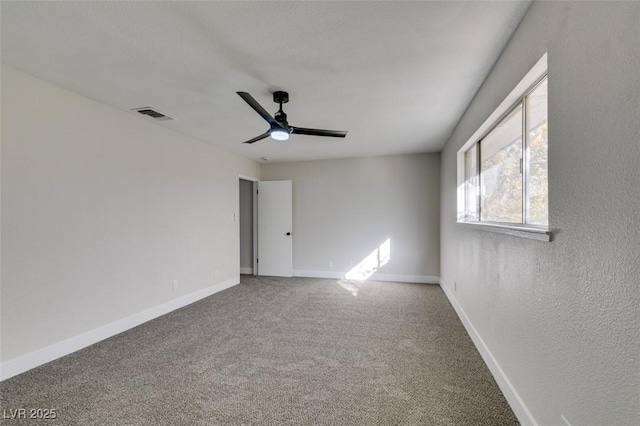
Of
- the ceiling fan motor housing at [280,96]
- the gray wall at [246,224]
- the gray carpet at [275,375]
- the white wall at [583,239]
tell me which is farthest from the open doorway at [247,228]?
the white wall at [583,239]

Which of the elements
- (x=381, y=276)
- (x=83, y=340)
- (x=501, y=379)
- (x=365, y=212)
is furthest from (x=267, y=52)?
(x=381, y=276)

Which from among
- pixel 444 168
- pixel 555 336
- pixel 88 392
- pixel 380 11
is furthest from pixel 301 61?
pixel 444 168

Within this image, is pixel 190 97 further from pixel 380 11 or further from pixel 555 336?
pixel 555 336

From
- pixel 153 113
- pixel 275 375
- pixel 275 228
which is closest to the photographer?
pixel 275 375

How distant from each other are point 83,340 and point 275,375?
1.97m

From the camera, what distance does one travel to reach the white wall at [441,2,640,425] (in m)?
0.91

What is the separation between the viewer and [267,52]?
1.95 metres

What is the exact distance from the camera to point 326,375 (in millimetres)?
2188

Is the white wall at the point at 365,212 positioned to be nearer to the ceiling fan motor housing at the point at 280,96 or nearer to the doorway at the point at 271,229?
the doorway at the point at 271,229

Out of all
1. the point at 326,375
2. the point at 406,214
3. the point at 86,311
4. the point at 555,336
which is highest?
the point at 406,214

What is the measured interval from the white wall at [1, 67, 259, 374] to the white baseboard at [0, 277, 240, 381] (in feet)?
0.13

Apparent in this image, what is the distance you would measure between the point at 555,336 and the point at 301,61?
7.48 feet

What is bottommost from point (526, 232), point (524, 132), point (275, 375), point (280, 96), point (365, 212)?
point (275, 375)

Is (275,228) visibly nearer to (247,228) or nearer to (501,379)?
(247,228)
